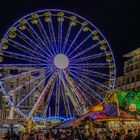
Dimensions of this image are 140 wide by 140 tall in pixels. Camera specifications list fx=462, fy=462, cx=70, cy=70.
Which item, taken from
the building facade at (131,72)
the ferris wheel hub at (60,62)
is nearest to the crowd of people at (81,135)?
the ferris wheel hub at (60,62)

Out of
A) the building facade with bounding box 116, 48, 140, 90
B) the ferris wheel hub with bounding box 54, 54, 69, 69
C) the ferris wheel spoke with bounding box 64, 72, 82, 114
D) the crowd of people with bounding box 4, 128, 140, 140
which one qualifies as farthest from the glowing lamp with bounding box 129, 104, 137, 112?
the building facade with bounding box 116, 48, 140, 90

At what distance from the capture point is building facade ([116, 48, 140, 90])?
10276 cm

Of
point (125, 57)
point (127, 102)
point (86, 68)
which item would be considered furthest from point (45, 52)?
point (125, 57)

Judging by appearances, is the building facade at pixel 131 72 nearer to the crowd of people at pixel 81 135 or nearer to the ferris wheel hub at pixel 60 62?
the ferris wheel hub at pixel 60 62

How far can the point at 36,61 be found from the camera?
147ft

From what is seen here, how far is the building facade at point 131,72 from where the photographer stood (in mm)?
102756

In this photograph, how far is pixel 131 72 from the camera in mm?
106750

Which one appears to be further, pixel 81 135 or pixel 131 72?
pixel 131 72

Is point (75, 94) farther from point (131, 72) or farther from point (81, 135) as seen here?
point (131, 72)

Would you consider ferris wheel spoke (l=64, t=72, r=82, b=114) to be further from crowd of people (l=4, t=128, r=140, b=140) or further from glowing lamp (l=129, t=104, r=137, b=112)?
glowing lamp (l=129, t=104, r=137, b=112)

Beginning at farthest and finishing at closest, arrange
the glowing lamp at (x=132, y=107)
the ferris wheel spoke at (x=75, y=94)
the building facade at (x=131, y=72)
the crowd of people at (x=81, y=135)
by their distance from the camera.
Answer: the building facade at (x=131, y=72) < the ferris wheel spoke at (x=75, y=94) < the glowing lamp at (x=132, y=107) < the crowd of people at (x=81, y=135)

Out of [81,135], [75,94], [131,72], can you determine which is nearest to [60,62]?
[75,94]

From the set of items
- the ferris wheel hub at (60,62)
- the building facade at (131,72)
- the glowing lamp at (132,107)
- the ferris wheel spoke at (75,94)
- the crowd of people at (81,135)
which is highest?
the building facade at (131,72)

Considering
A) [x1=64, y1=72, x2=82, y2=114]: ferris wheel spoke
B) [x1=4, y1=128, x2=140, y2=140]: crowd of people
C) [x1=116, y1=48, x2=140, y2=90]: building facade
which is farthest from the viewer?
[x1=116, y1=48, x2=140, y2=90]: building facade
